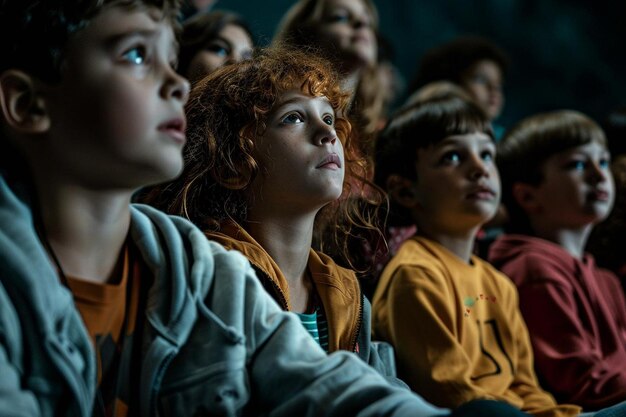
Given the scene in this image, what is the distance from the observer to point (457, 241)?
175 cm

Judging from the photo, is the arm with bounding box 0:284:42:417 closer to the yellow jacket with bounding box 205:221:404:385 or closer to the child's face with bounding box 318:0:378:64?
the yellow jacket with bounding box 205:221:404:385

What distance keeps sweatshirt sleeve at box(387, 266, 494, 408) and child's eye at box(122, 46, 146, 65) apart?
779 mm

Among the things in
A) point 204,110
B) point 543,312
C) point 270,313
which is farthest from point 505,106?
point 270,313

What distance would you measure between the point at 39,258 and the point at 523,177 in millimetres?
1544

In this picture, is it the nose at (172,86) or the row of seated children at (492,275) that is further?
the row of seated children at (492,275)

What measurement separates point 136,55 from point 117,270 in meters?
0.26

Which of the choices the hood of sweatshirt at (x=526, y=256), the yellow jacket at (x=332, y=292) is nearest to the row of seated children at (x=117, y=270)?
the yellow jacket at (x=332, y=292)

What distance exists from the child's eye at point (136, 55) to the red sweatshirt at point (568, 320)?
1210 mm

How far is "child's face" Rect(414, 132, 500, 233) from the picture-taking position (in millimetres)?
1703

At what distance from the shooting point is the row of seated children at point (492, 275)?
1504mm

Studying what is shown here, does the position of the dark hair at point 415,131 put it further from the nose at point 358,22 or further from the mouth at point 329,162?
the nose at point 358,22

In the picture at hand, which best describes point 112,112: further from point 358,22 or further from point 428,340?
point 358,22

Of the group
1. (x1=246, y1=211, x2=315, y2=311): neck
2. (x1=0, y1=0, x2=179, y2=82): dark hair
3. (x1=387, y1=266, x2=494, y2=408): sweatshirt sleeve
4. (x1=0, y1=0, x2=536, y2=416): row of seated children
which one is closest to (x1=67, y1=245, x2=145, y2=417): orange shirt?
(x1=0, y1=0, x2=536, y2=416): row of seated children

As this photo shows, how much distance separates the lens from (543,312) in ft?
5.92
